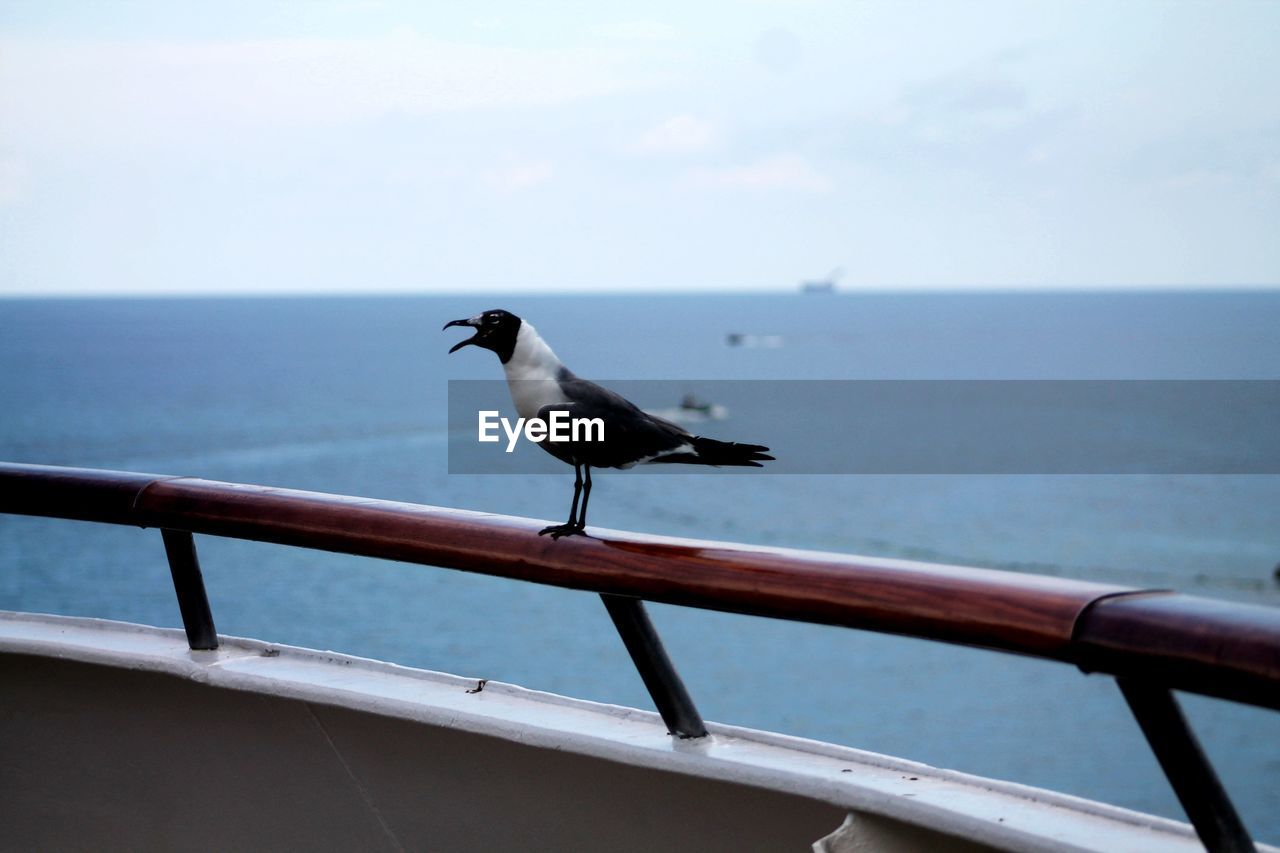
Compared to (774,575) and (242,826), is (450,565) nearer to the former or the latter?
(774,575)

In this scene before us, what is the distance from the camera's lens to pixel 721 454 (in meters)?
1.51

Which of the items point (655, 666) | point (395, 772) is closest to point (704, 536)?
point (395, 772)

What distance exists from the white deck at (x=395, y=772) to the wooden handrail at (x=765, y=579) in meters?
0.20

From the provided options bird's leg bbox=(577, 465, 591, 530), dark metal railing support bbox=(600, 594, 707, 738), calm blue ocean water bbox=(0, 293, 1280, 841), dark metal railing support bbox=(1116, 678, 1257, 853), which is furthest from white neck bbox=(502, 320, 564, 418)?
calm blue ocean water bbox=(0, 293, 1280, 841)

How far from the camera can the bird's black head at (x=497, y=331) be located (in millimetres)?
1689

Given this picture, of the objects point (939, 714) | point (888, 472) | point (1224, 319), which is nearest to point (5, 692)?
point (939, 714)

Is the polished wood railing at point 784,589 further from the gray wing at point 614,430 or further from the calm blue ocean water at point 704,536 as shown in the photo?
the calm blue ocean water at point 704,536

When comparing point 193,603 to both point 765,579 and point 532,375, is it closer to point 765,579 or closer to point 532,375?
point 532,375

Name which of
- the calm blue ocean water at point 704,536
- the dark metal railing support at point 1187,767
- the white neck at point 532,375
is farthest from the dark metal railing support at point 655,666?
the calm blue ocean water at point 704,536

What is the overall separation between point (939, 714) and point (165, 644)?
96.9 ft

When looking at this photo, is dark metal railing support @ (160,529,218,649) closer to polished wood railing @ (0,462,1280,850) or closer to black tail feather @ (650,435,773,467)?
polished wood railing @ (0,462,1280,850)

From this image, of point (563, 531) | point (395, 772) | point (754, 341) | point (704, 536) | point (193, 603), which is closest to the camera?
point (563, 531)

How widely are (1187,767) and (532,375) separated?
Answer: 85cm

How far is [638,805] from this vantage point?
5.14ft
